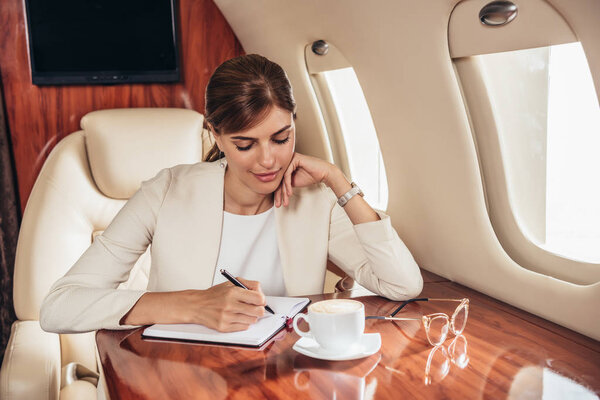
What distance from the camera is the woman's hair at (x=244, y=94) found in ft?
4.36

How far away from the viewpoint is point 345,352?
3.50ft

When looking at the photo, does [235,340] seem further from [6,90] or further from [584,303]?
[6,90]

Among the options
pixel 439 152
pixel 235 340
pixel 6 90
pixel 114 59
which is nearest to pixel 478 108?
pixel 439 152

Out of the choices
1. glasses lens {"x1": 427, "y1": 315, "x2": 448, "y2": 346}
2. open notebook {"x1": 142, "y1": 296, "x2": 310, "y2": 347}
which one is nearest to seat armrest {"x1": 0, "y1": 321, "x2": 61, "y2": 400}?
open notebook {"x1": 142, "y1": 296, "x2": 310, "y2": 347}

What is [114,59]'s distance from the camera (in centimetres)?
241

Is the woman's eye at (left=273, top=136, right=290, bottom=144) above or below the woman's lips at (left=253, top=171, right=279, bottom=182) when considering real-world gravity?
above

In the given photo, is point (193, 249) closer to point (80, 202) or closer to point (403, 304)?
point (403, 304)

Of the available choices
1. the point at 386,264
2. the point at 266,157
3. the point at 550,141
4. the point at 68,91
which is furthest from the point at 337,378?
the point at 68,91

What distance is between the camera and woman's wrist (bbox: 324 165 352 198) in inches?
59.6

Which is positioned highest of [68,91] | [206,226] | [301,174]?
[68,91]

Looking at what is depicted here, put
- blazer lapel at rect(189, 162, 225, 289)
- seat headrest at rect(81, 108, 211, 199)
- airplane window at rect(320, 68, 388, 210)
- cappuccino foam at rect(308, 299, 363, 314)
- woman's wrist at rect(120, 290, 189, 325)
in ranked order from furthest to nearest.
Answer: airplane window at rect(320, 68, 388, 210) < seat headrest at rect(81, 108, 211, 199) < blazer lapel at rect(189, 162, 225, 289) < woman's wrist at rect(120, 290, 189, 325) < cappuccino foam at rect(308, 299, 363, 314)

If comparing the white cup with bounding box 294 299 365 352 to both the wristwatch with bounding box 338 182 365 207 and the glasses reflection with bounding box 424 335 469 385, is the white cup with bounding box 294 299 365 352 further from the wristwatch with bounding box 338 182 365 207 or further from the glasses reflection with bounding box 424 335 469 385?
the wristwatch with bounding box 338 182 365 207

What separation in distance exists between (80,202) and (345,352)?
4.23ft

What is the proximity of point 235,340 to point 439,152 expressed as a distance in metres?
0.89
